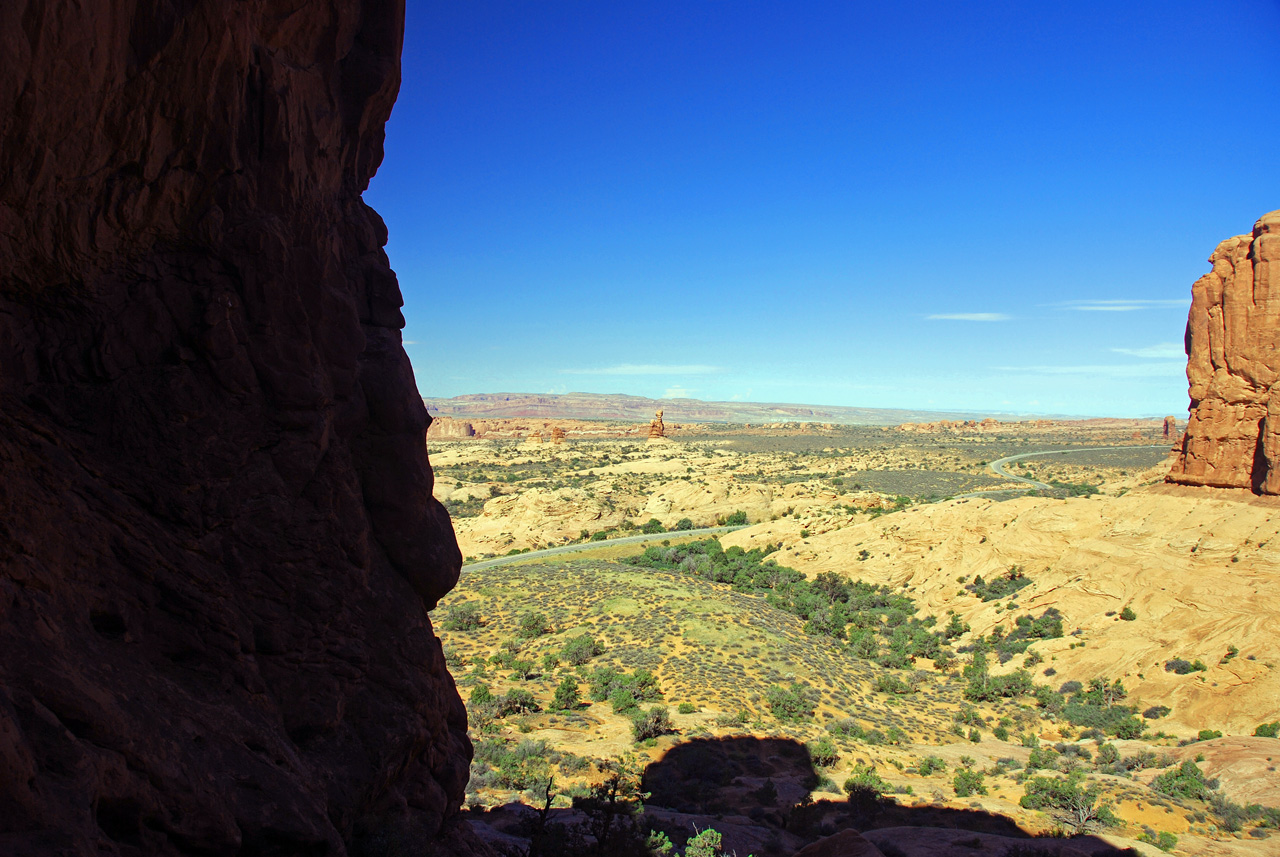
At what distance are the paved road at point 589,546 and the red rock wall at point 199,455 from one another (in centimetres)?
3779

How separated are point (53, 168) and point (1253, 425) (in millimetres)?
45380

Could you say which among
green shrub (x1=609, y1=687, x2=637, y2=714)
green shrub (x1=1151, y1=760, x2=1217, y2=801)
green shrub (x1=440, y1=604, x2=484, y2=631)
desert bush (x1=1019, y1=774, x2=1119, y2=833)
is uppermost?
green shrub (x1=1151, y1=760, x2=1217, y2=801)

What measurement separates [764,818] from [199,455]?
52.3ft

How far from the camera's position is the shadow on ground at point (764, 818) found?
13727mm

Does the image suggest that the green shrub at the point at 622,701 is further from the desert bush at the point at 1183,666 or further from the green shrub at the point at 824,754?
the desert bush at the point at 1183,666

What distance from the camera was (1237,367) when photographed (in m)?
34.5

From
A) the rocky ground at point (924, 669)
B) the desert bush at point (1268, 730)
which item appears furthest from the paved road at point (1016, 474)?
the desert bush at point (1268, 730)

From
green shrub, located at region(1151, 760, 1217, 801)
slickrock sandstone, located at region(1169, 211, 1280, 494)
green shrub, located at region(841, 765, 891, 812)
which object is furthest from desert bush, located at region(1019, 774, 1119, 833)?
slickrock sandstone, located at region(1169, 211, 1280, 494)

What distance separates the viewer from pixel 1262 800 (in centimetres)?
1702

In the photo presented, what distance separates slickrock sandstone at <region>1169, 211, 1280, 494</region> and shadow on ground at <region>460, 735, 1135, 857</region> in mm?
27989

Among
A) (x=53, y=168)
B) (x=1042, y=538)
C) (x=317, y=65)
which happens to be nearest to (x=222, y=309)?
(x=53, y=168)

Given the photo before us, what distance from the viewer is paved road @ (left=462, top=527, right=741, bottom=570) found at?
159 feet

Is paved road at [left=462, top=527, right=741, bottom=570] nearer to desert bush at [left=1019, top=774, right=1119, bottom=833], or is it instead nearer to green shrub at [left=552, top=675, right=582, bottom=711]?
green shrub at [left=552, top=675, right=582, bottom=711]

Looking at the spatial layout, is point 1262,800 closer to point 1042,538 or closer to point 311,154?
point 1042,538
